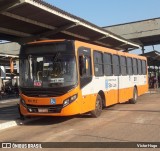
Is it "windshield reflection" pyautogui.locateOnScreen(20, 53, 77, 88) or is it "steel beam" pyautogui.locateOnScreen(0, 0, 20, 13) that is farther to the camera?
"steel beam" pyautogui.locateOnScreen(0, 0, 20, 13)

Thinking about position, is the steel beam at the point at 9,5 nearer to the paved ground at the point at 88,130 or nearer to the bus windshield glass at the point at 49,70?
the bus windshield glass at the point at 49,70

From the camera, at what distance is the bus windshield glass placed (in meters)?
12.5

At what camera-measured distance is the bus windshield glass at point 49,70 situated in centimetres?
1250

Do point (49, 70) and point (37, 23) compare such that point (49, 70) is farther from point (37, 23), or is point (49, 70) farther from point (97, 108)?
point (37, 23)

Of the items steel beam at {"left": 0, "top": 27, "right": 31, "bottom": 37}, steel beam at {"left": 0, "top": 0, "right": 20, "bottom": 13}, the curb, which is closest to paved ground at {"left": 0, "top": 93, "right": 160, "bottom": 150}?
the curb

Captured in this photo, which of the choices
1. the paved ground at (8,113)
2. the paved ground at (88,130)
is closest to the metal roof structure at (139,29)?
the paved ground at (8,113)

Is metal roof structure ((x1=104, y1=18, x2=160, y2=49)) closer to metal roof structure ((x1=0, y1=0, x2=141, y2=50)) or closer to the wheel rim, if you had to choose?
metal roof structure ((x1=0, y1=0, x2=141, y2=50))

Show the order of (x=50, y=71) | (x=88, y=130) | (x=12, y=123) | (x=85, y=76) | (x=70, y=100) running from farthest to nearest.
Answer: (x=85, y=76) < (x=12, y=123) < (x=50, y=71) < (x=70, y=100) < (x=88, y=130)

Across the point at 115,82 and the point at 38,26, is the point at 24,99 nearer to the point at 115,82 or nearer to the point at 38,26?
the point at 115,82

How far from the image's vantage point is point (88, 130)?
36.0 ft

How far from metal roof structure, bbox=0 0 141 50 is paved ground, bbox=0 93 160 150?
6792 millimetres

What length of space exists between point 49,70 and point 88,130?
8.94 ft

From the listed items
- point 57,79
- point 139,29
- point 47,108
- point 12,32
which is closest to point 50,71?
point 57,79

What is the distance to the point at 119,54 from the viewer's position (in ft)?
60.0
